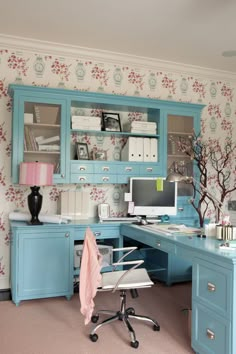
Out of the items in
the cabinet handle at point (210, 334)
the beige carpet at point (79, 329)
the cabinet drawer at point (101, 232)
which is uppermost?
the cabinet drawer at point (101, 232)

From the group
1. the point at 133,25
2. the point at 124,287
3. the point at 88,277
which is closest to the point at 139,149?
the point at 133,25

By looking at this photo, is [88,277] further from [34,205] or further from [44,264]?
[34,205]

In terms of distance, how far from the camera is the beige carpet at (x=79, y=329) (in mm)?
2352

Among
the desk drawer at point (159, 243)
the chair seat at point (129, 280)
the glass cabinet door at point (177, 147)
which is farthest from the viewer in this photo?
the glass cabinet door at point (177, 147)

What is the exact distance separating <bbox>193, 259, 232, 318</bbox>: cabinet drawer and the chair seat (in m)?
0.42

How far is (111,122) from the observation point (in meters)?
3.76

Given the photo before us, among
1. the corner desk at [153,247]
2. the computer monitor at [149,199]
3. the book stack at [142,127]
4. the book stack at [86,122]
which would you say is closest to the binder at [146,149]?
the book stack at [142,127]

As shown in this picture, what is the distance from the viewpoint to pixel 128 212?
374cm

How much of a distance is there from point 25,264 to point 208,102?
120 inches

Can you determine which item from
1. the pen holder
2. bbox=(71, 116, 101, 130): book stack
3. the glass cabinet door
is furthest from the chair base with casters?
bbox=(71, 116, 101, 130): book stack

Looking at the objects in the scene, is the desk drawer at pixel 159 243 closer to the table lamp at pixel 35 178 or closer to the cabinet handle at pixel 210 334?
the cabinet handle at pixel 210 334

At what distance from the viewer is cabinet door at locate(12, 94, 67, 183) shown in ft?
10.7

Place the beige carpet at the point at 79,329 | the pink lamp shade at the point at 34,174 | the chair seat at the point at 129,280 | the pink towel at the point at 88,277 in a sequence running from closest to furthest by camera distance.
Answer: the pink towel at the point at 88,277
the beige carpet at the point at 79,329
the chair seat at the point at 129,280
the pink lamp shade at the point at 34,174

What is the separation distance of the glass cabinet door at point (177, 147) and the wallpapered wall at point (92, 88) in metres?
0.42
